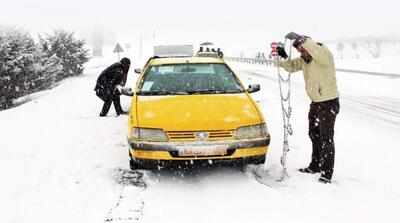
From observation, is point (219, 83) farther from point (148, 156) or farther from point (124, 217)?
point (124, 217)

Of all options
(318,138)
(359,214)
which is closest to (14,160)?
(318,138)

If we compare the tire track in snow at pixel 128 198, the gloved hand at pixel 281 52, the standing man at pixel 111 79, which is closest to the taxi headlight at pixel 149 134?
the tire track in snow at pixel 128 198

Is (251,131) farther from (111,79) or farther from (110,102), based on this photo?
Answer: (110,102)

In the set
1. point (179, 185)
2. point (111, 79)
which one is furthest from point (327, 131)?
point (111, 79)

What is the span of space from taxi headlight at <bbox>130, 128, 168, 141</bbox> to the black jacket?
4.55 metres

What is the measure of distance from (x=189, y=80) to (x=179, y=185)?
197cm

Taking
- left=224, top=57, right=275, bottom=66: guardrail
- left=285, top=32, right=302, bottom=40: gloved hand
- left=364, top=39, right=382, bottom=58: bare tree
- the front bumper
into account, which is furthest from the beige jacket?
left=364, top=39, right=382, bottom=58: bare tree

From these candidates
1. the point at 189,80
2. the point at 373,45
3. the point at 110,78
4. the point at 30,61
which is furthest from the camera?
the point at 373,45

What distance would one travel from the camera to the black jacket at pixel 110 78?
934 cm

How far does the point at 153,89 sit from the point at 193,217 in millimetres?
2525

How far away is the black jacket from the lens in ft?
30.7

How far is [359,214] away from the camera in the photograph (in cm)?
427

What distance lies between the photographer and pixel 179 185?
202 inches

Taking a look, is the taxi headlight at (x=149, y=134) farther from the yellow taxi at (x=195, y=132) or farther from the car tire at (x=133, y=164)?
the car tire at (x=133, y=164)
